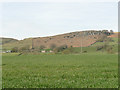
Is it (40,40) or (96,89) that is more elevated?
(40,40)

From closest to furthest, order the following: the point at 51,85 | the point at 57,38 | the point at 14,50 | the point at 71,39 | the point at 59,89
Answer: the point at 59,89 < the point at 51,85 < the point at 71,39 < the point at 57,38 < the point at 14,50

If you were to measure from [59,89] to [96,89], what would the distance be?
1.71m

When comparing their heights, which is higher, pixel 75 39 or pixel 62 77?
pixel 75 39

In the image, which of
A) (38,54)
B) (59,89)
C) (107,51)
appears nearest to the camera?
(59,89)

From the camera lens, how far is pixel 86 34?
3925 centimetres

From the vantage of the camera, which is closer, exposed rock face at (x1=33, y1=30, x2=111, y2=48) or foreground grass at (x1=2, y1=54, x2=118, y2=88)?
foreground grass at (x1=2, y1=54, x2=118, y2=88)

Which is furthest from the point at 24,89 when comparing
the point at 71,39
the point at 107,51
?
the point at 107,51

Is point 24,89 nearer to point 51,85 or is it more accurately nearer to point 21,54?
point 51,85

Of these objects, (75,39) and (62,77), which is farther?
(75,39)

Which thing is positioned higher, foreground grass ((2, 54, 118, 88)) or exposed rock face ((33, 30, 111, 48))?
exposed rock face ((33, 30, 111, 48))

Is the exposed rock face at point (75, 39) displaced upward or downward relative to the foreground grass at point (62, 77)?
upward

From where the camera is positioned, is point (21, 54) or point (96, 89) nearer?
point (96, 89)

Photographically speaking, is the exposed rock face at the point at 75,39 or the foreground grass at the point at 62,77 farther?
the exposed rock face at the point at 75,39

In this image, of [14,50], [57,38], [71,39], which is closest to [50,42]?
[57,38]
